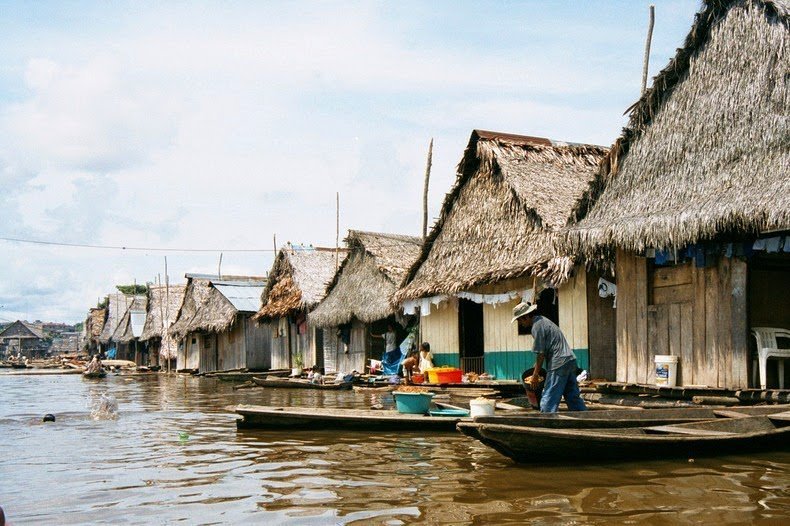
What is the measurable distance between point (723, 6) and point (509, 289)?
6362 millimetres

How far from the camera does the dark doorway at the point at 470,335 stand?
669 inches

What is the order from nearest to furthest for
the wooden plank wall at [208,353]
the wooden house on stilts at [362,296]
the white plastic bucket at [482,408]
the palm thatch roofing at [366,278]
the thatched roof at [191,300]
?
1. the white plastic bucket at [482,408]
2. the palm thatch roofing at [366,278]
3. the wooden house on stilts at [362,296]
4. the wooden plank wall at [208,353]
5. the thatched roof at [191,300]

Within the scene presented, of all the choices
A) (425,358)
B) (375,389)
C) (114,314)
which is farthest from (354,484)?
(114,314)

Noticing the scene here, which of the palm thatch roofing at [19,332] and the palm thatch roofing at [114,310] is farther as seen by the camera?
the palm thatch roofing at [19,332]

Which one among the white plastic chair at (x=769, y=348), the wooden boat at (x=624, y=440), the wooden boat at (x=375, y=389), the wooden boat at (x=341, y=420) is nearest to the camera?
the wooden boat at (x=624, y=440)

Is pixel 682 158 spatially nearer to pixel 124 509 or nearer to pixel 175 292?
pixel 124 509

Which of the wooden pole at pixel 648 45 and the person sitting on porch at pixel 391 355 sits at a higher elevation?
the wooden pole at pixel 648 45

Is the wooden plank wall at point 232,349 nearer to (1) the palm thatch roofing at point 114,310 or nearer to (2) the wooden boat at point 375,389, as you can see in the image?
(2) the wooden boat at point 375,389

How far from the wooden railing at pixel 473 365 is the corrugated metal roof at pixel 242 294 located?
15.7 meters

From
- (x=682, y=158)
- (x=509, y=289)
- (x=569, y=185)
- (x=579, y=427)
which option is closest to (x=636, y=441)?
(x=579, y=427)

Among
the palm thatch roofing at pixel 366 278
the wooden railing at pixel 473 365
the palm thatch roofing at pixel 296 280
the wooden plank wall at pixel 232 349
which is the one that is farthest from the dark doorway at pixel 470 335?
the wooden plank wall at pixel 232 349

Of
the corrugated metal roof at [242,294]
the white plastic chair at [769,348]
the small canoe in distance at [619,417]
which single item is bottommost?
the small canoe in distance at [619,417]

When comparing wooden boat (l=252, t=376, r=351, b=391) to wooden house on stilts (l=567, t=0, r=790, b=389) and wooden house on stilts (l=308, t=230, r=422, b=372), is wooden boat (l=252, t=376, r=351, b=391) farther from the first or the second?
wooden house on stilts (l=567, t=0, r=790, b=389)

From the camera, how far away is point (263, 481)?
7.02m
